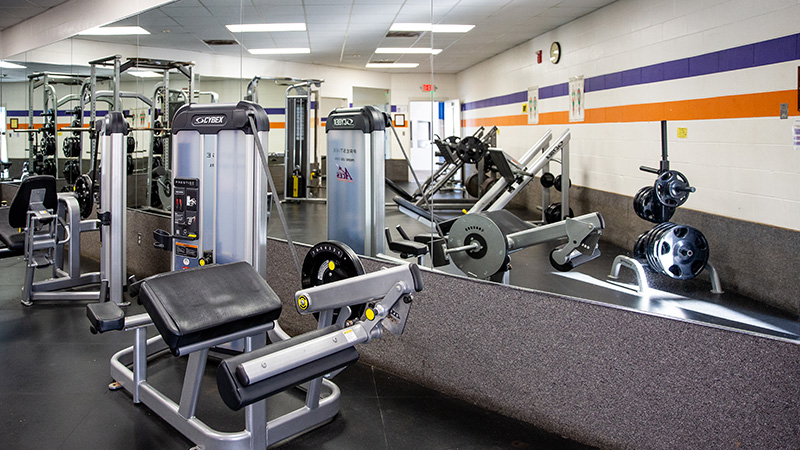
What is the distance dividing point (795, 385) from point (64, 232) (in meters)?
5.04

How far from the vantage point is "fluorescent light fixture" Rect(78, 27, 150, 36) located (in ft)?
18.5

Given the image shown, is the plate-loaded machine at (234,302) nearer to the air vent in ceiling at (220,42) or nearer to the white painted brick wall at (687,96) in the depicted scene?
the white painted brick wall at (687,96)

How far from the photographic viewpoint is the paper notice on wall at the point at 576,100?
2715mm

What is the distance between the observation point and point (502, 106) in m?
3.09

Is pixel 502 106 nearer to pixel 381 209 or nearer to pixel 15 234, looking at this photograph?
pixel 381 209

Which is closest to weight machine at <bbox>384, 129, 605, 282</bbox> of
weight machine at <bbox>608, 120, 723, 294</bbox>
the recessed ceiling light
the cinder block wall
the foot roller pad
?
weight machine at <bbox>608, 120, 723, 294</bbox>

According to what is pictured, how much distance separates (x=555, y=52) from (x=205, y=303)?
1895 millimetres

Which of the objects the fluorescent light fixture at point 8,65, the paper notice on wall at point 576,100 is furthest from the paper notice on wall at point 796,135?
the fluorescent light fixture at point 8,65

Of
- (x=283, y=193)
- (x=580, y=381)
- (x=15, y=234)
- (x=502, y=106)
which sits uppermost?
(x=502, y=106)

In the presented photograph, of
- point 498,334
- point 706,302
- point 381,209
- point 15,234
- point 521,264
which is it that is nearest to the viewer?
point 706,302

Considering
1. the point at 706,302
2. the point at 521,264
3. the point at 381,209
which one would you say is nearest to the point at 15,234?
the point at 381,209

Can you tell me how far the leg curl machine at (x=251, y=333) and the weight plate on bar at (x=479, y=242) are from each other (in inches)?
44.8

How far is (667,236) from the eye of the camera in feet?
7.98

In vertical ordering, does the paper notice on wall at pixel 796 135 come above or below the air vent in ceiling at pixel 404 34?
below
